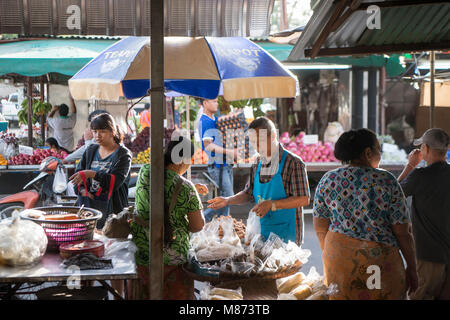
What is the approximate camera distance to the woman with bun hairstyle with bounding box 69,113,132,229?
4.47m

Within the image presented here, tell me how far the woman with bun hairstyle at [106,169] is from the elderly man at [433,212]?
101 inches

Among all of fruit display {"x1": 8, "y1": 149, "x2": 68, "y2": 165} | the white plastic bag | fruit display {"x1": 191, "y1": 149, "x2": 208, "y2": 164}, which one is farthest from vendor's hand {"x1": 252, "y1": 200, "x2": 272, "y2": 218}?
fruit display {"x1": 8, "y1": 149, "x2": 68, "y2": 165}

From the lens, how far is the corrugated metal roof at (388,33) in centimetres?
404

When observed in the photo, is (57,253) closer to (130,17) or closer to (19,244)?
(19,244)

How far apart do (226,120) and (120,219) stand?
4252 millimetres

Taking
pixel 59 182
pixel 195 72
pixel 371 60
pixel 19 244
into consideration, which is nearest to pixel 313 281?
pixel 19 244

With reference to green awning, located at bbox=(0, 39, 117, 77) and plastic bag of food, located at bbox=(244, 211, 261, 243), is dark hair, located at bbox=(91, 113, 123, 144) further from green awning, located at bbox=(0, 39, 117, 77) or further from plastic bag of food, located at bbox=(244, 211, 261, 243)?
green awning, located at bbox=(0, 39, 117, 77)

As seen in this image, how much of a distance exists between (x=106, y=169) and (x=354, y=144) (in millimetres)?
2443

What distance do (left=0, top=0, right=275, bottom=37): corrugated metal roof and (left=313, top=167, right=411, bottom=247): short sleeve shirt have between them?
174 centimetres

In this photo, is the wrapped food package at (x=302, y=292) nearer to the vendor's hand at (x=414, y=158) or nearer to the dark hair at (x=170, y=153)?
the dark hair at (x=170, y=153)

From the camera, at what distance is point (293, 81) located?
454 cm

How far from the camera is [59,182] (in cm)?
648

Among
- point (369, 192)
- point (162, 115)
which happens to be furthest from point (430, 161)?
point (162, 115)
